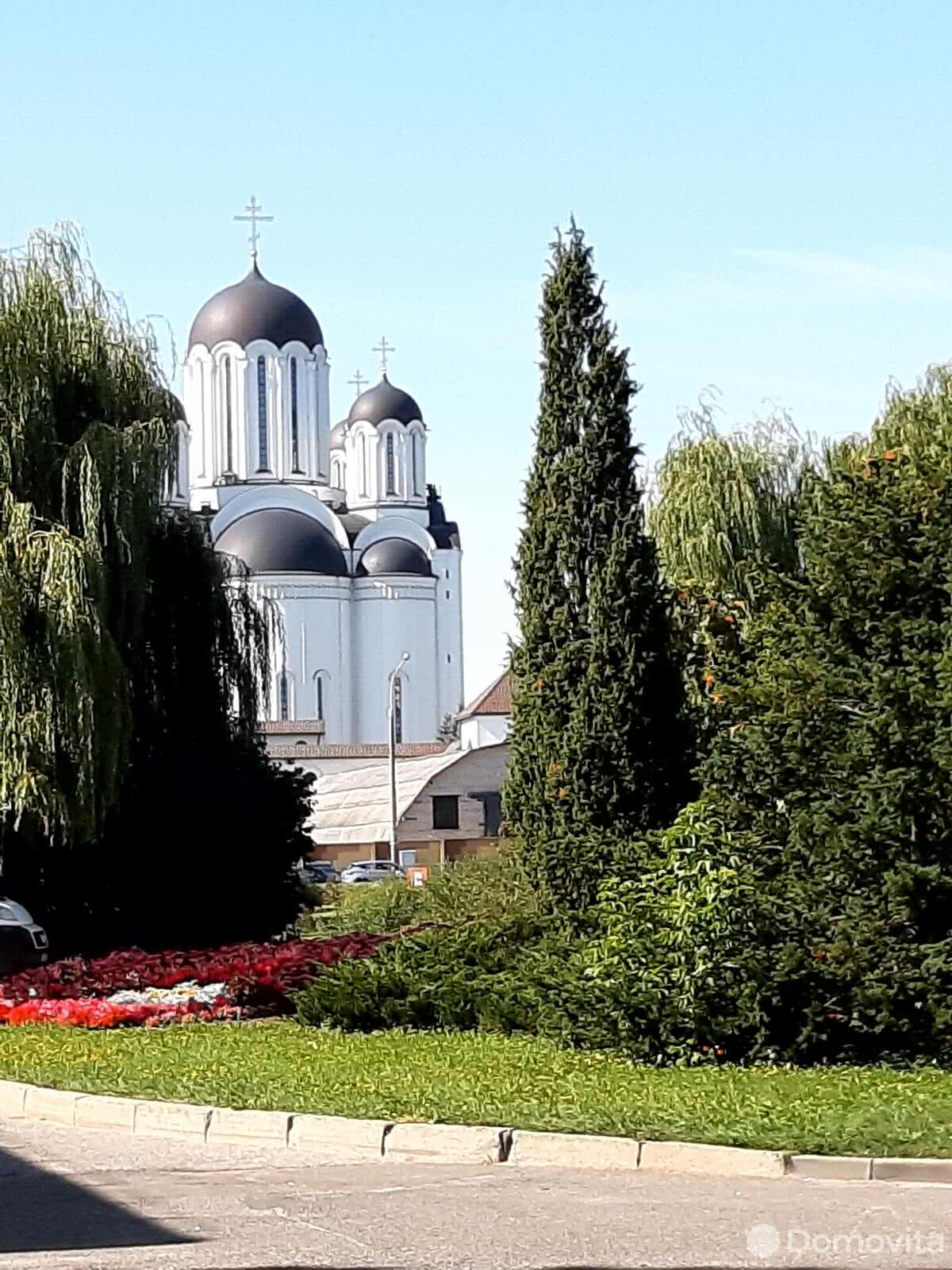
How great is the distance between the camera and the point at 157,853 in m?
24.8

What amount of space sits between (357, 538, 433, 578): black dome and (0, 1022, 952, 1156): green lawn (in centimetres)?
9106

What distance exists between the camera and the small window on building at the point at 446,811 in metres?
76.9

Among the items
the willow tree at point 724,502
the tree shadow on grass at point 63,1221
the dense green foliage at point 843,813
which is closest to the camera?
the tree shadow on grass at point 63,1221

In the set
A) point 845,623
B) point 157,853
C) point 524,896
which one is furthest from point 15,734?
point 845,623

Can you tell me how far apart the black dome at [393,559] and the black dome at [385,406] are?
29.2 ft

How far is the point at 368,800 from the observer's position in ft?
267

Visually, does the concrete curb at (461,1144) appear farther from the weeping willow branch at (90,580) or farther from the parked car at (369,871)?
the parked car at (369,871)

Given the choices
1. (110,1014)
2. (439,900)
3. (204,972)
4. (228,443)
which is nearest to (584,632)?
(204,972)

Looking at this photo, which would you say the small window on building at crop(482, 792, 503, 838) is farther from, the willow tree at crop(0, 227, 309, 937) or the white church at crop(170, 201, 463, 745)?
the willow tree at crop(0, 227, 309, 937)

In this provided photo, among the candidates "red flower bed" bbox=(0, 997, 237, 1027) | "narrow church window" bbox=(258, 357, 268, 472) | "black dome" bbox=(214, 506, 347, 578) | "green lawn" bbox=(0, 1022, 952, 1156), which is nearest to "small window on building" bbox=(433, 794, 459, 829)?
"black dome" bbox=(214, 506, 347, 578)

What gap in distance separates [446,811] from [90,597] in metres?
55.0

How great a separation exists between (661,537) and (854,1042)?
91.5 feet

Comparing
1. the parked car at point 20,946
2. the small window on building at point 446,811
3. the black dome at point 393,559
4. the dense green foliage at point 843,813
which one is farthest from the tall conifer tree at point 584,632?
the black dome at point 393,559

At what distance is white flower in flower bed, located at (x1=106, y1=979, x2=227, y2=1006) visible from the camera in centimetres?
1725
